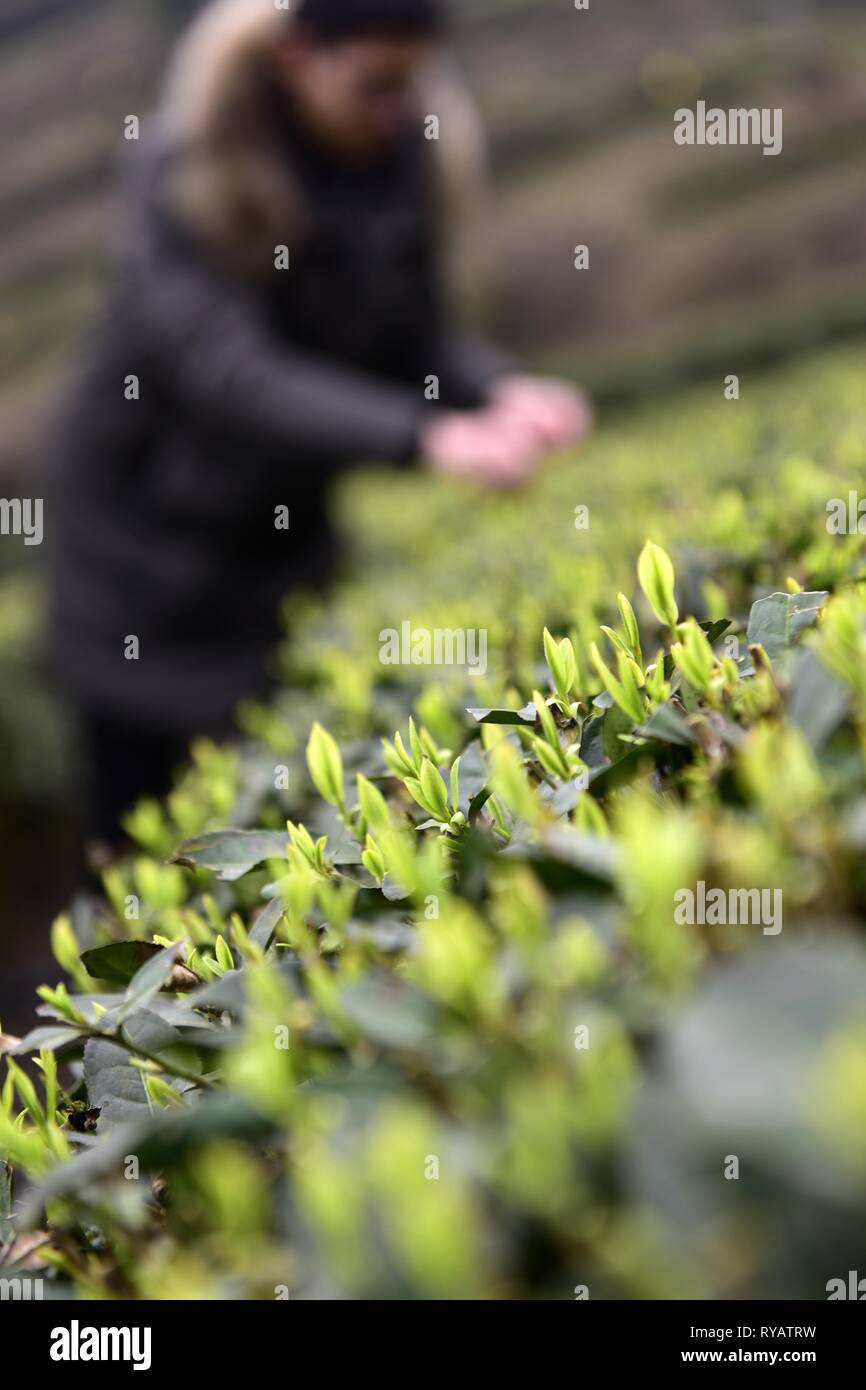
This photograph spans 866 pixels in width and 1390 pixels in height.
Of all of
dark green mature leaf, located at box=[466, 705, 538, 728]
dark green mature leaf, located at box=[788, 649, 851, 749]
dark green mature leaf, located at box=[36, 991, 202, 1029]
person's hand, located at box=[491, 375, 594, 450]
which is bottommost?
dark green mature leaf, located at box=[36, 991, 202, 1029]

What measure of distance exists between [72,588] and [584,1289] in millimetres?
3185

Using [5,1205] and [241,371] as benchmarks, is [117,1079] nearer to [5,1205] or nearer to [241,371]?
[5,1205]

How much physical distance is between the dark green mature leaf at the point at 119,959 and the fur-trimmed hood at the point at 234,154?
2419mm

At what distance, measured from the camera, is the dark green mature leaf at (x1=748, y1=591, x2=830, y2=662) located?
95 cm

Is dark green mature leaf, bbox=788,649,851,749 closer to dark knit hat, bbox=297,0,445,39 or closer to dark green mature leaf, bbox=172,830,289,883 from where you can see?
dark green mature leaf, bbox=172,830,289,883

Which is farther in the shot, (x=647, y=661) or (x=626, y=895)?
(x=647, y=661)

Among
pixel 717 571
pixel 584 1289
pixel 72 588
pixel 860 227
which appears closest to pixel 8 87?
pixel 860 227

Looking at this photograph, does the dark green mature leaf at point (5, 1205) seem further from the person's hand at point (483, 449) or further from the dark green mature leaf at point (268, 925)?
the person's hand at point (483, 449)

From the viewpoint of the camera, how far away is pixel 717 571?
Result: 5.00 feet

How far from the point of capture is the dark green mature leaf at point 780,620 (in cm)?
95

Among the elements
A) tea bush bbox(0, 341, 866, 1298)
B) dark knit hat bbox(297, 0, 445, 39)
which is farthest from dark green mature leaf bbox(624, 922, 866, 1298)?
dark knit hat bbox(297, 0, 445, 39)

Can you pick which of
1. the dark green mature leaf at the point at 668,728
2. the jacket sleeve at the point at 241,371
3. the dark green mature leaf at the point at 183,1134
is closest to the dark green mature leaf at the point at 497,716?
the dark green mature leaf at the point at 668,728

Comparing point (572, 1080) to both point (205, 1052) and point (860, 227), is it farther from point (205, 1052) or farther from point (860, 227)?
point (860, 227)
